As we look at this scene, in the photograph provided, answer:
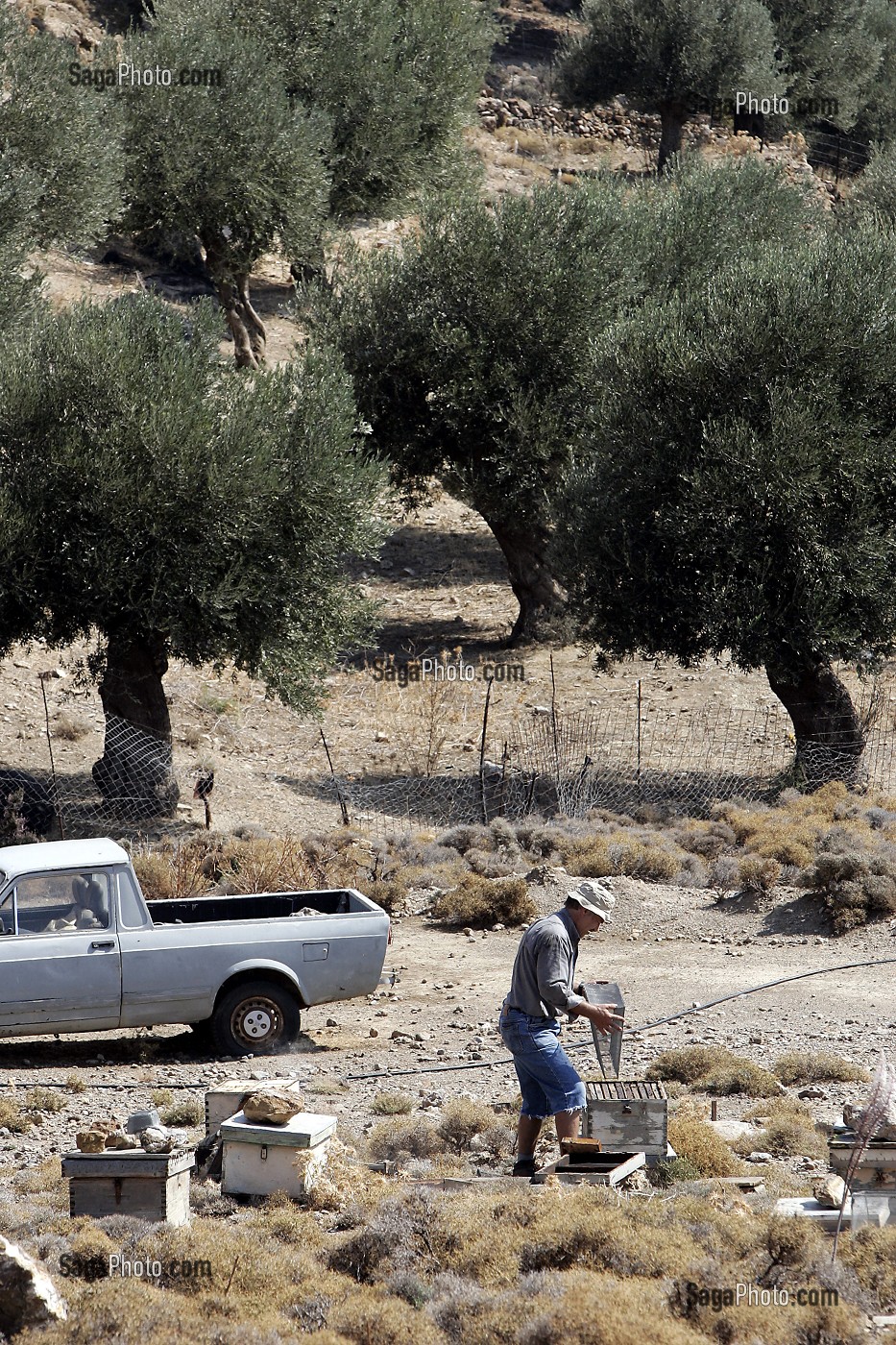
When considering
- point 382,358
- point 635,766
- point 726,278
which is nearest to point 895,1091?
point 635,766

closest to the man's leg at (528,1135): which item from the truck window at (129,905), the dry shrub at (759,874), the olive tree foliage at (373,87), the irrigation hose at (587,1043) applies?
the irrigation hose at (587,1043)

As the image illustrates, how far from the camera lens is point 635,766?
20.4 m

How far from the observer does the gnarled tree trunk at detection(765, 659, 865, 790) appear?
746 inches

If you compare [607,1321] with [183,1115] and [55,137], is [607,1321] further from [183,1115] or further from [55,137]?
[55,137]

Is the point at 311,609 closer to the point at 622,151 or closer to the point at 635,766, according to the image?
the point at 635,766

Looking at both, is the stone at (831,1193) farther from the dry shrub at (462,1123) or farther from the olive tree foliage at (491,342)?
the olive tree foliage at (491,342)

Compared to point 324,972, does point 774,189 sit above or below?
above

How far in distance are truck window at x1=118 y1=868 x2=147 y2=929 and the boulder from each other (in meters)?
2.95

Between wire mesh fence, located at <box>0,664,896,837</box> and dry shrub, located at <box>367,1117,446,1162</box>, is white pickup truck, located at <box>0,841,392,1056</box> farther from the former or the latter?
wire mesh fence, located at <box>0,664,896,837</box>

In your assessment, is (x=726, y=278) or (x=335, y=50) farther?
(x=335, y=50)

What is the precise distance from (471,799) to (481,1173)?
11.3 m

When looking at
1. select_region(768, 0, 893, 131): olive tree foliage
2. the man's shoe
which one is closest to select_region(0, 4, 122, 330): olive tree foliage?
the man's shoe

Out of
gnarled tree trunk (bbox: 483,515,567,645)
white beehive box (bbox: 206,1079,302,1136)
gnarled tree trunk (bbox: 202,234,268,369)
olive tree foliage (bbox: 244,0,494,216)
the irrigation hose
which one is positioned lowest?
the irrigation hose

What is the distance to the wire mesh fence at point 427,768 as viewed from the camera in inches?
703
